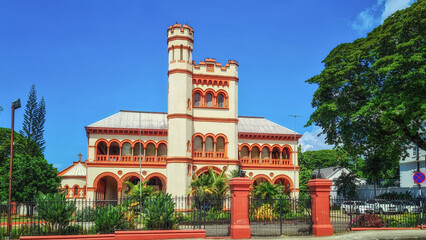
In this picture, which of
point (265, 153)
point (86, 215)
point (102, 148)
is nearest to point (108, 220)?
point (86, 215)

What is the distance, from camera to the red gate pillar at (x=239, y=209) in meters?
15.5

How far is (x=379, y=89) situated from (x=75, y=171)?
27816 millimetres

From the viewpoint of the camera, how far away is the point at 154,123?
38.6 metres

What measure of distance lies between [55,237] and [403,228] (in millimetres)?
14353

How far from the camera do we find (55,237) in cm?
1459

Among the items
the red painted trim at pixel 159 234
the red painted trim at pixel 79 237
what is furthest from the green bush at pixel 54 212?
the red painted trim at pixel 159 234

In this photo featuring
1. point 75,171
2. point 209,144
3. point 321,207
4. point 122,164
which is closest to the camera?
point 321,207

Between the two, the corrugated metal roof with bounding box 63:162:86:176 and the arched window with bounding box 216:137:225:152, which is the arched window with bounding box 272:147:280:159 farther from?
the corrugated metal roof with bounding box 63:162:86:176

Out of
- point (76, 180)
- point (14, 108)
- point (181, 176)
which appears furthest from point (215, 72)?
point (14, 108)

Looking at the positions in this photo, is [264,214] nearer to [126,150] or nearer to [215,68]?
[215,68]

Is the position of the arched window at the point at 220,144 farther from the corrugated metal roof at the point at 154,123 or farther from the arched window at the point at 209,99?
the corrugated metal roof at the point at 154,123

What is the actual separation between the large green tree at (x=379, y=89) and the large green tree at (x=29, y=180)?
22246 millimetres

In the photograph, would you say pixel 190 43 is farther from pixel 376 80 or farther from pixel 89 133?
pixel 376 80

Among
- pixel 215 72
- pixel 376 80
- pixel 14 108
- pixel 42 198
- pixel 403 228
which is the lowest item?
pixel 403 228
